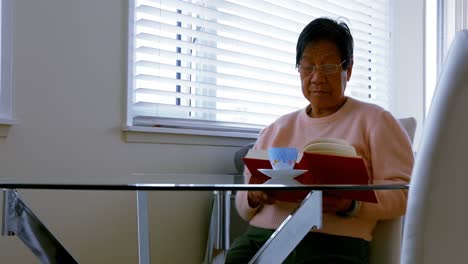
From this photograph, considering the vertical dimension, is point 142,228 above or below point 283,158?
below

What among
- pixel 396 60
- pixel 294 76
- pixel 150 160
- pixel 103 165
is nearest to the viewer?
pixel 103 165

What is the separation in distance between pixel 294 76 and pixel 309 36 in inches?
36.2

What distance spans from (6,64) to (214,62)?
899mm

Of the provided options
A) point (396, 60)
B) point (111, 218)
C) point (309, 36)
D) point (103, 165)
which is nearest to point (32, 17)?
point (103, 165)

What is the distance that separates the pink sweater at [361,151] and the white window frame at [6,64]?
72 centimetres

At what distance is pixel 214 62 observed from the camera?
229 centimetres

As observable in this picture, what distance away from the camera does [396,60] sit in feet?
10.9

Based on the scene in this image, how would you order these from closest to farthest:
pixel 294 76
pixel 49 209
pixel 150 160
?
pixel 49 209 → pixel 150 160 → pixel 294 76

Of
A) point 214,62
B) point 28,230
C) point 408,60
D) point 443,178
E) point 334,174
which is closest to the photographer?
point 443,178

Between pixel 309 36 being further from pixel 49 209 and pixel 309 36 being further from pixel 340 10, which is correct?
pixel 340 10

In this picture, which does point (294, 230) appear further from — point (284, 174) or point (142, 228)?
point (142, 228)

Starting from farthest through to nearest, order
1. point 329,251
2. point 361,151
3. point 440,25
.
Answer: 1. point 440,25
2. point 361,151
3. point 329,251

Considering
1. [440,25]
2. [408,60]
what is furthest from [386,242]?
[440,25]

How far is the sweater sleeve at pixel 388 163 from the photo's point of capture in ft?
4.70
